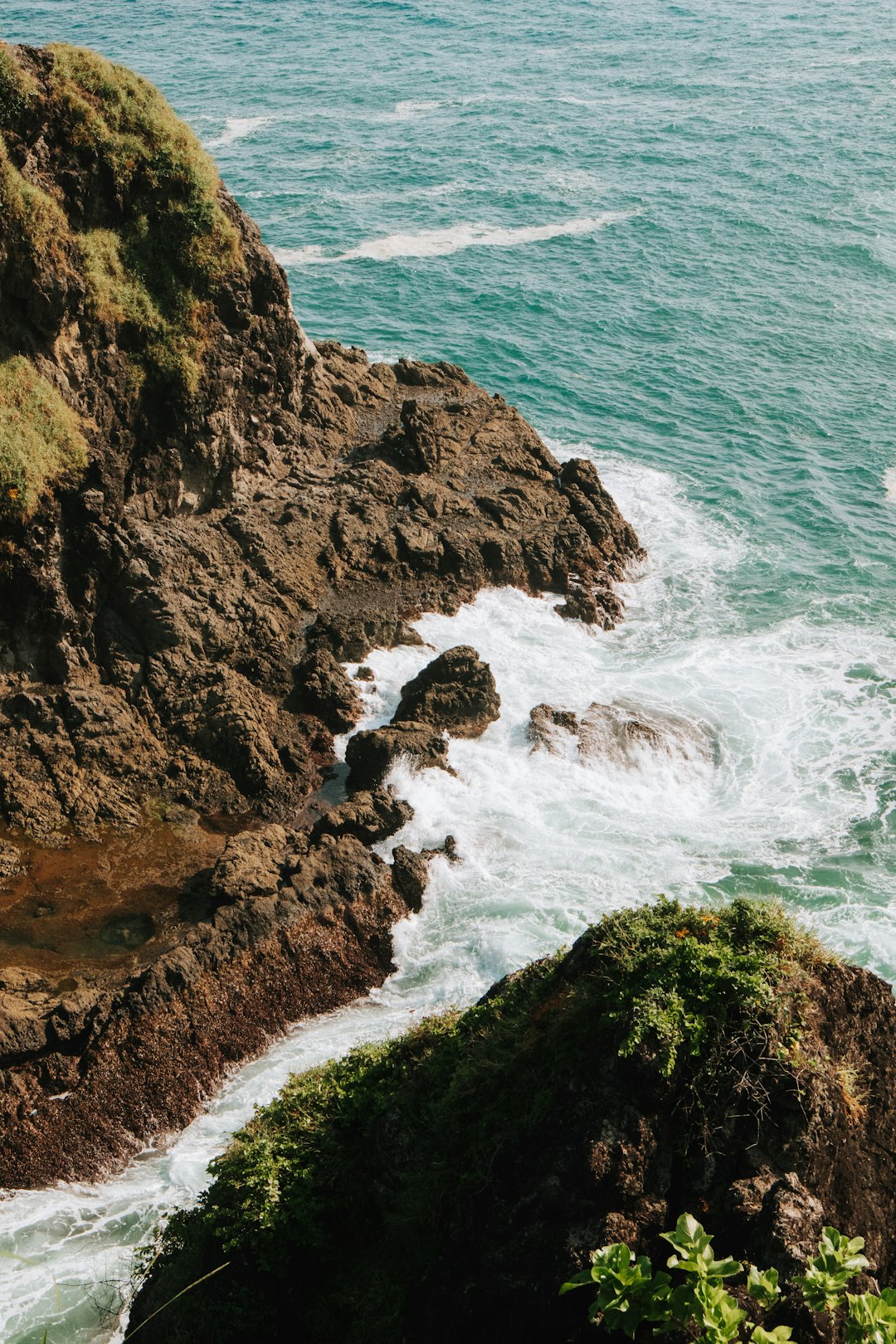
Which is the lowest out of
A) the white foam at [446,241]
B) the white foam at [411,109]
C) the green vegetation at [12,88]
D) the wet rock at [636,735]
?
the wet rock at [636,735]

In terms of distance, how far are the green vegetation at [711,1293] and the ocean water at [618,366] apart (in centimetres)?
819

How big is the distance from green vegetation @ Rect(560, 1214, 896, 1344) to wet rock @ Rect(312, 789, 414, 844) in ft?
43.5

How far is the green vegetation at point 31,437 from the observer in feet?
71.8

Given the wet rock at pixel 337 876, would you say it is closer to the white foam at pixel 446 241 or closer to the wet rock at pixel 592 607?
the wet rock at pixel 592 607

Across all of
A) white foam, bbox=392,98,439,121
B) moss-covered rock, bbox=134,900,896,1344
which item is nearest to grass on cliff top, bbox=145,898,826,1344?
moss-covered rock, bbox=134,900,896,1344

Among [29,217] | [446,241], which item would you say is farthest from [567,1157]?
[446,241]

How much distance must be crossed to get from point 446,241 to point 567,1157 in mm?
49268

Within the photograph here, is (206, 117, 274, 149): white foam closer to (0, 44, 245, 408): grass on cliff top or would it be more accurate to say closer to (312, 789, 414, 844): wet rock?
(0, 44, 245, 408): grass on cliff top

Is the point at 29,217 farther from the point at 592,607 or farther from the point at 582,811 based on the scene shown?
the point at 582,811

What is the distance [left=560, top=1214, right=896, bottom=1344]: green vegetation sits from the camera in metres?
7.09

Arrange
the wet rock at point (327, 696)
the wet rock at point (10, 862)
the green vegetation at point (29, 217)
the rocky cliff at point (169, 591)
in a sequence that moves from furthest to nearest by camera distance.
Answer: the wet rock at point (327, 696) < the green vegetation at point (29, 217) < the wet rock at point (10, 862) < the rocky cliff at point (169, 591)

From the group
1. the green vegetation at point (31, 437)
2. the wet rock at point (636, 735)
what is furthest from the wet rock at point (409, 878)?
the green vegetation at point (31, 437)

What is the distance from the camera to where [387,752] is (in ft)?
73.7

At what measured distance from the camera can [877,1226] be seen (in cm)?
1028
